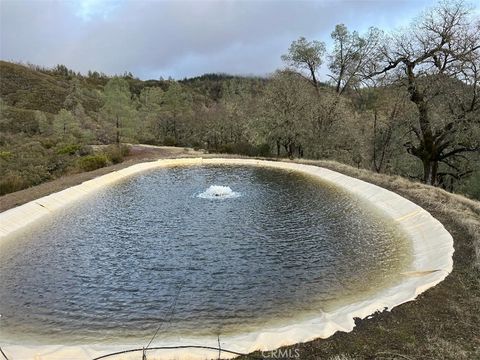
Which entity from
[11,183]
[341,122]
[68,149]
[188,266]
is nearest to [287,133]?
[341,122]

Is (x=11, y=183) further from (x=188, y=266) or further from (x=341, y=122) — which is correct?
(x=341, y=122)

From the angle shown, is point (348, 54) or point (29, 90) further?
point (29, 90)

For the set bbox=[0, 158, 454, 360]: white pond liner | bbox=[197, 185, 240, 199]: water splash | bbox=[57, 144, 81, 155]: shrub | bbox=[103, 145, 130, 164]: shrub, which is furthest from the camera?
bbox=[103, 145, 130, 164]: shrub

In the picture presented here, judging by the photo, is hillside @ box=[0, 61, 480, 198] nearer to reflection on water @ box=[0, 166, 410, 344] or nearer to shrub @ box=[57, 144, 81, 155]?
shrub @ box=[57, 144, 81, 155]

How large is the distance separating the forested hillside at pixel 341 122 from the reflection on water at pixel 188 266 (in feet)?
33.7

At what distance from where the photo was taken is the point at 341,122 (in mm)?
38562

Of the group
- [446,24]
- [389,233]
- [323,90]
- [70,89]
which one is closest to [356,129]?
[323,90]

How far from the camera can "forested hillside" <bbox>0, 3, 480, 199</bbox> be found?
2511 cm

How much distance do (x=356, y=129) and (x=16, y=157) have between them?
3026 centimetres

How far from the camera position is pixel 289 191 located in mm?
24531

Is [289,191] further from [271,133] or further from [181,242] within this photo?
Answer: [271,133]

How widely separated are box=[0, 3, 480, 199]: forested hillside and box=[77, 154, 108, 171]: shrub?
84 millimetres

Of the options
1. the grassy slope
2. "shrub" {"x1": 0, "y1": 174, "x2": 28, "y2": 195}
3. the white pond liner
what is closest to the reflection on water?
the white pond liner

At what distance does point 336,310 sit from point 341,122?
3131 centimetres
